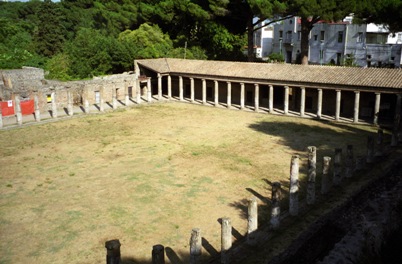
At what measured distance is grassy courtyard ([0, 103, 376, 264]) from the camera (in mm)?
12461

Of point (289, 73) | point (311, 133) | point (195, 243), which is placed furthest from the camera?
point (289, 73)

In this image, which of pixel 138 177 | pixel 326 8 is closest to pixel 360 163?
pixel 138 177

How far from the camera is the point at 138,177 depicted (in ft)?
58.6

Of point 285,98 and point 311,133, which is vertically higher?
point 285,98

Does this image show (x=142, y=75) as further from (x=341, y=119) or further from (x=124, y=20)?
(x=341, y=119)

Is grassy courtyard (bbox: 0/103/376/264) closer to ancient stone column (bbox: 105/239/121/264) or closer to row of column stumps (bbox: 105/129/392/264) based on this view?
row of column stumps (bbox: 105/129/392/264)

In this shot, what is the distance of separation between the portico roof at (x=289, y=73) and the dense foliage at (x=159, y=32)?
5.28 meters

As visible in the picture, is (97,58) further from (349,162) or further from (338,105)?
(349,162)

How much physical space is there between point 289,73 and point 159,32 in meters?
20.9

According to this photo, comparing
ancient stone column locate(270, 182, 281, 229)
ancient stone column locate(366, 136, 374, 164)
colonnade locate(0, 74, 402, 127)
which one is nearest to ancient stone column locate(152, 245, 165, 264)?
ancient stone column locate(270, 182, 281, 229)

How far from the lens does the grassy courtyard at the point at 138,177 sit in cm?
1246

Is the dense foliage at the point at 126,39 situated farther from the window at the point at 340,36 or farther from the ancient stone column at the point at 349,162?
the ancient stone column at the point at 349,162

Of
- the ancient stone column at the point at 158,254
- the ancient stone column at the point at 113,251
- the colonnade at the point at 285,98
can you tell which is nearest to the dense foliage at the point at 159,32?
the colonnade at the point at 285,98

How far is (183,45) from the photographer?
48312 millimetres
